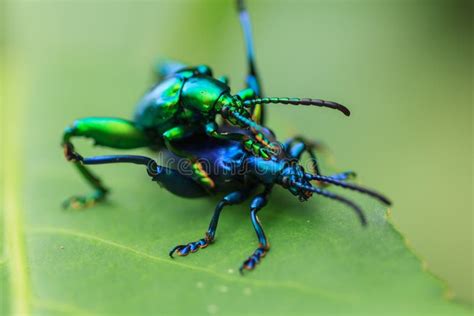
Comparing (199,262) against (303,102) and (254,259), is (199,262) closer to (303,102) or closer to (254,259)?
(254,259)

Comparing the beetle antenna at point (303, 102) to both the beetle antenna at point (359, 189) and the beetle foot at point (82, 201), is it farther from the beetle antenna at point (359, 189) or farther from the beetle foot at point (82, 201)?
the beetle foot at point (82, 201)

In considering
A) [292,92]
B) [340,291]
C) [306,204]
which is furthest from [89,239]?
[292,92]

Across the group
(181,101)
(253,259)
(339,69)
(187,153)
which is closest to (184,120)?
(181,101)

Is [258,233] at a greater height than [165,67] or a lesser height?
lesser

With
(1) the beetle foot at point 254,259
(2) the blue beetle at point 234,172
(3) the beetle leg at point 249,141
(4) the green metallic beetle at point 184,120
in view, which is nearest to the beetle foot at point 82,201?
(4) the green metallic beetle at point 184,120

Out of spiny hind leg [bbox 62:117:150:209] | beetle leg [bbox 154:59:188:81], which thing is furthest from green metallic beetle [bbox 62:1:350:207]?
beetle leg [bbox 154:59:188:81]

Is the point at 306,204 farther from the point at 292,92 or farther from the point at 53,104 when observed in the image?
the point at 53,104

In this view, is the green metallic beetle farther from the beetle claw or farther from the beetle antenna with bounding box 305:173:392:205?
the beetle claw
